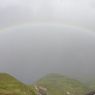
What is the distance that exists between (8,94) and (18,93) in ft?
36.0

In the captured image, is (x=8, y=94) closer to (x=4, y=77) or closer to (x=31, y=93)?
(x=31, y=93)

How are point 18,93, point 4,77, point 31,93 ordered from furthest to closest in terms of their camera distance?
point 4,77, point 31,93, point 18,93

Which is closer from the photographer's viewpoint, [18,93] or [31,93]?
[18,93]

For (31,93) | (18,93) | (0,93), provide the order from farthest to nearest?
Result: (31,93), (18,93), (0,93)

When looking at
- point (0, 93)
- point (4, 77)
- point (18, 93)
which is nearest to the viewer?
point (0, 93)

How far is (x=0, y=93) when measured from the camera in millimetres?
102312

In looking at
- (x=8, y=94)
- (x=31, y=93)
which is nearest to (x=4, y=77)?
(x=31, y=93)

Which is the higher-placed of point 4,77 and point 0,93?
point 4,77

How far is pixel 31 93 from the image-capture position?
404 feet

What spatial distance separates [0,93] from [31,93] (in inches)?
954

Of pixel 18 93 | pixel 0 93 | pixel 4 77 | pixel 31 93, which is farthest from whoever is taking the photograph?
pixel 4 77

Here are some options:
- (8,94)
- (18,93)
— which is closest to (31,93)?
(18,93)

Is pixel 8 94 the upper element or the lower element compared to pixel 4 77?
lower

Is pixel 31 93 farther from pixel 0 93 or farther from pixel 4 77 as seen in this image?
pixel 4 77
